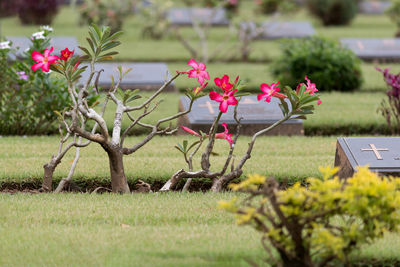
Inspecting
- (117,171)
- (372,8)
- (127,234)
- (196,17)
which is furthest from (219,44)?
(127,234)

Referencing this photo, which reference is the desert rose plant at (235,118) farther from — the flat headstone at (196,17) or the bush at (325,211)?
the flat headstone at (196,17)

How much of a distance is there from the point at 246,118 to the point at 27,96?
7.22ft

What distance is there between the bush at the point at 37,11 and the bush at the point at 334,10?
6475mm

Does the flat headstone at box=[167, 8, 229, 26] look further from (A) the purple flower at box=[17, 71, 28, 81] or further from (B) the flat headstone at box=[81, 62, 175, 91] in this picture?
(A) the purple flower at box=[17, 71, 28, 81]

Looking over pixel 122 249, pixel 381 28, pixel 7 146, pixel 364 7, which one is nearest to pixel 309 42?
pixel 7 146

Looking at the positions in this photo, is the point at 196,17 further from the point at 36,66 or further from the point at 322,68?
the point at 36,66

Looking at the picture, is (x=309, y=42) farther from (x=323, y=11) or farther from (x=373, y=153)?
(x=323, y=11)

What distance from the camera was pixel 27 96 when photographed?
740 centimetres

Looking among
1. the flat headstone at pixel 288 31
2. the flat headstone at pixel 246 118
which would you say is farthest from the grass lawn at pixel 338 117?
the flat headstone at pixel 288 31

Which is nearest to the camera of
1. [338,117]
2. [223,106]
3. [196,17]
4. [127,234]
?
[127,234]

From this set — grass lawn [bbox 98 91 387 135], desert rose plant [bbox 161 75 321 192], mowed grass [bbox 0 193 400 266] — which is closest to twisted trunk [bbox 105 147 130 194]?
mowed grass [bbox 0 193 400 266]

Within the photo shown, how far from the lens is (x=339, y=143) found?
5.66 meters

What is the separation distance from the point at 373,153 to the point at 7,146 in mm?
3403

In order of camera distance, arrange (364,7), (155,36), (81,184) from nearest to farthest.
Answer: (81,184)
(155,36)
(364,7)
